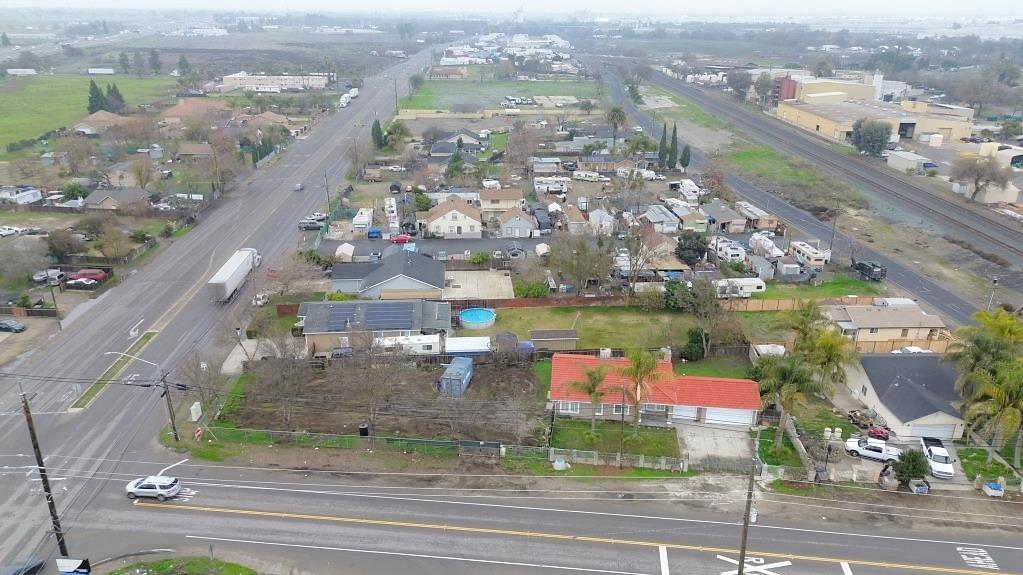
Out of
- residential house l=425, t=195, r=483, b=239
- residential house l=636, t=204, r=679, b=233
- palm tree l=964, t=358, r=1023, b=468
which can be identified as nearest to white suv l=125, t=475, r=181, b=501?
palm tree l=964, t=358, r=1023, b=468

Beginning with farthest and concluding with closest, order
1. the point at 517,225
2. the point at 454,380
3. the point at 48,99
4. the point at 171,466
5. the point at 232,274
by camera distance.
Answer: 1. the point at 48,99
2. the point at 517,225
3. the point at 232,274
4. the point at 454,380
5. the point at 171,466

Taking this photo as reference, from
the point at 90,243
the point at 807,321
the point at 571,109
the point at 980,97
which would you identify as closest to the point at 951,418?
the point at 807,321

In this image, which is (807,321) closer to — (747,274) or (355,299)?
(747,274)

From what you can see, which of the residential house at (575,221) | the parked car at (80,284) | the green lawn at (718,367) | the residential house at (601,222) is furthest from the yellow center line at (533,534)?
the residential house at (601,222)

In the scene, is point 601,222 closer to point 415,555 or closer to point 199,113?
point 415,555

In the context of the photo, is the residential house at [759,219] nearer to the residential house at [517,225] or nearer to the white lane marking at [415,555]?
the residential house at [517,225]

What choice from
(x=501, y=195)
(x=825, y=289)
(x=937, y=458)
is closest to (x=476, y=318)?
(x=501, y=195)
